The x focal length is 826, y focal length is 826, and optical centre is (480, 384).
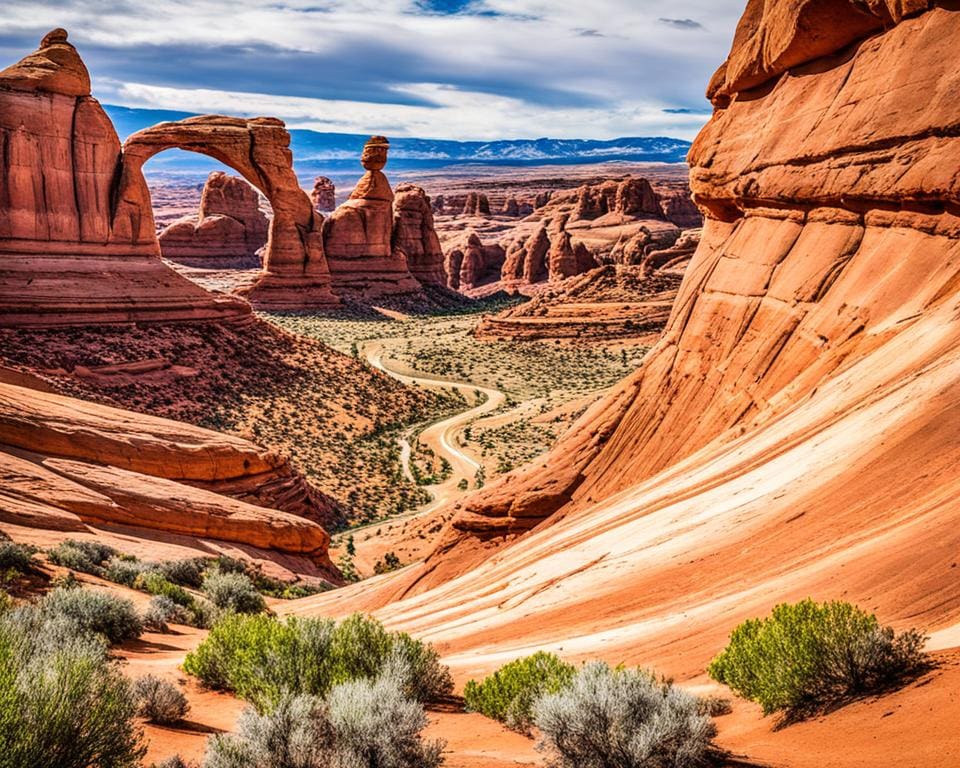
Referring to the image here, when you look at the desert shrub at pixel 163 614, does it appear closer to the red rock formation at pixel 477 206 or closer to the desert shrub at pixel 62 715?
the desert shrub at pixel 62 715

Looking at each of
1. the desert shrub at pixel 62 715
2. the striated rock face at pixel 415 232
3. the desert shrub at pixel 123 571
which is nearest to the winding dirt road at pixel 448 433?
the desert shrub at pixel 123 571

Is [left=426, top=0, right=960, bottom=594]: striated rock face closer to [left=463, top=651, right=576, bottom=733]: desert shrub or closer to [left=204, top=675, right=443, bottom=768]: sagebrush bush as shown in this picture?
[left=463, top=651, right=576, bottom=733]: desert shrub

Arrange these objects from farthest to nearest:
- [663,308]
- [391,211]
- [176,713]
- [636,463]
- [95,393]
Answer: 1. [391,211]
2. [663,308]
3. [95,393]
4. [636,463]
5. [176,713]

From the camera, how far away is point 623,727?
480 centimetres

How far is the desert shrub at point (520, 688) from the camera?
6328mm

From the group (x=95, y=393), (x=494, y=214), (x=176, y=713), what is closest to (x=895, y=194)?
(x=176, y=713)

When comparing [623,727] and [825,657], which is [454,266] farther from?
[623,727]

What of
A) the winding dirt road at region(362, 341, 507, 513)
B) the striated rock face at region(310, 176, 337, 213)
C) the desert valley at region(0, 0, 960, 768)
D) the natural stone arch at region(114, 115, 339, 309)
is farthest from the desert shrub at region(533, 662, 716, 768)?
the striated rock face at region(310, 176, 337, 213)

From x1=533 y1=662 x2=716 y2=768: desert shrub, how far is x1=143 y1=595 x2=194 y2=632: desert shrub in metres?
7.81

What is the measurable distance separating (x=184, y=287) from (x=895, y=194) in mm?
31849

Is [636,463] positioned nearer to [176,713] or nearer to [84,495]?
[176,713]

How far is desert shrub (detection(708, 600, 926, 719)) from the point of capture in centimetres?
530

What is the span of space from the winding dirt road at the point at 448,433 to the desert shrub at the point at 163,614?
17.2m

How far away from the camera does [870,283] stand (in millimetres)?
11609
